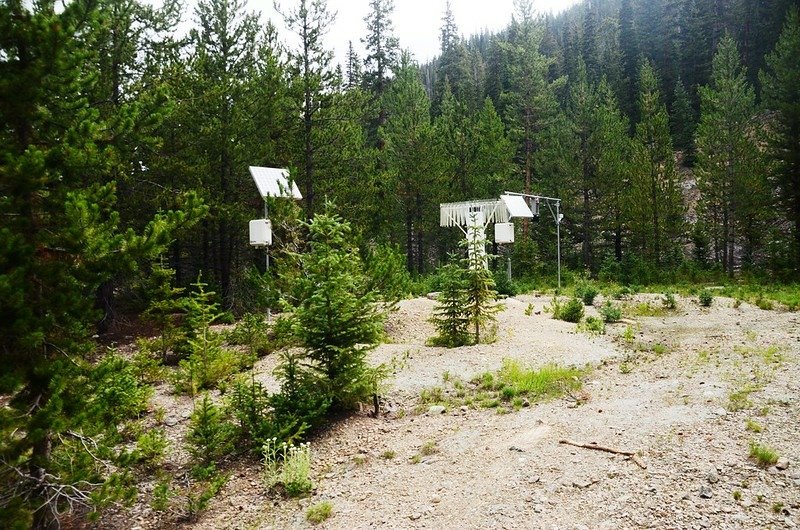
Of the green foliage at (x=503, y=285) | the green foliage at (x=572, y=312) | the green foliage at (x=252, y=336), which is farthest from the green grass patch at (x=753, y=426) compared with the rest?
the green foliage at (x=503, y=285)

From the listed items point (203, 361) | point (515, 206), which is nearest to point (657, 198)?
point (515, 206)

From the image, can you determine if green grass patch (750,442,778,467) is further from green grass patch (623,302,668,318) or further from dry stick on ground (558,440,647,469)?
green grass patch (623,302,668,318)

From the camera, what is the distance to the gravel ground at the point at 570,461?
405 cm

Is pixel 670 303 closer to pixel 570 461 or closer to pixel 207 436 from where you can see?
pixel 570 461

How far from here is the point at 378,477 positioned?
532cm

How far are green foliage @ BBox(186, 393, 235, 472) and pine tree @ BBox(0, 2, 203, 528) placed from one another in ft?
4.32

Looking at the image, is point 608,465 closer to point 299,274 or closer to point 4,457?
point 299,274

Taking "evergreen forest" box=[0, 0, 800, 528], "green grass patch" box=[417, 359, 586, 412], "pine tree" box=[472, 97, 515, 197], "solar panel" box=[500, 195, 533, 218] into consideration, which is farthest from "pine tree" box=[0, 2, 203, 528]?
"pine tree" box=[472, 97, 515, 197]

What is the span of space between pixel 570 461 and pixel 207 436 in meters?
3.94

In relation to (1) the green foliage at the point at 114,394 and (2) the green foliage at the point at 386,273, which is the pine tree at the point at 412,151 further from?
(1) the green foliage at the point at 114,394

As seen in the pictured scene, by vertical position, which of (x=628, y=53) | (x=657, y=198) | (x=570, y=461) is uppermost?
(x=628, y=53)

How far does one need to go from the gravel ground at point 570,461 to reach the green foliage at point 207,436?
0.35 m

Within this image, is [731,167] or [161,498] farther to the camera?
[731,167]

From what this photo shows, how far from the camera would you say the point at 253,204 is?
17.8 meters
